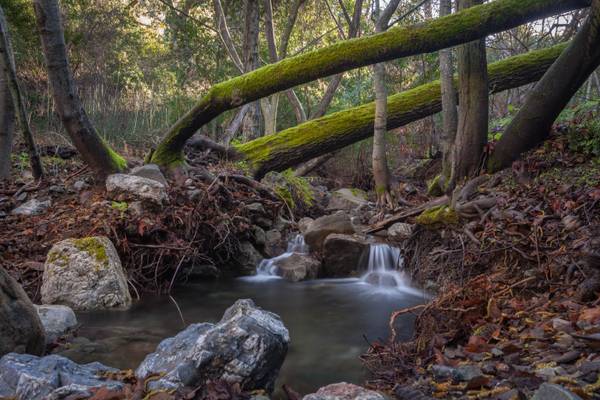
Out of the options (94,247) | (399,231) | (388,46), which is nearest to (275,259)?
(399,231)

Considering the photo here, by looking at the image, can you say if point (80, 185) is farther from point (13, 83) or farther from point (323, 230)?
point (323, 230)

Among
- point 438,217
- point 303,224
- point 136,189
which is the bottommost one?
point 303,224

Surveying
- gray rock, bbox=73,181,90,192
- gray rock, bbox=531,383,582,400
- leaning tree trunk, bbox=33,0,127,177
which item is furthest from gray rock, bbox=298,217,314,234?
gray rock, bbox=531,383,582,400

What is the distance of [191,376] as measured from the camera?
2.32 metres

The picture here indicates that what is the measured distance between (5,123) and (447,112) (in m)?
6.22

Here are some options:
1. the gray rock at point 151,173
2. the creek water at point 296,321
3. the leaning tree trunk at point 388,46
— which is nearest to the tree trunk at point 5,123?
the gray rock at point 151,173

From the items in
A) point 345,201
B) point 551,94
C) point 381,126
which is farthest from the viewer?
point 345,201

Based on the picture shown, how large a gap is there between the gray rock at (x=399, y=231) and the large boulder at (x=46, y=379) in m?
4.67

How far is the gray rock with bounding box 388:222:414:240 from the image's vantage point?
6.50 meters

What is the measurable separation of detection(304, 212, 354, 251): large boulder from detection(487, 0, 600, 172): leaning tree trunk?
2.28 m

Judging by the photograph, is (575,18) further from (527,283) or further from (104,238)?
(104,238)

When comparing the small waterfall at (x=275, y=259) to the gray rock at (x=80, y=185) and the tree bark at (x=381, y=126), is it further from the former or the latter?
the gray rock at (x=80, y=185)

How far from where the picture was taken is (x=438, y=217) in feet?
16.9

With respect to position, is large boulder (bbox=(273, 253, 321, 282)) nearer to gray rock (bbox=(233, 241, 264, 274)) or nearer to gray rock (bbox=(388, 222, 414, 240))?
gray rock (bbox=(233, 241, 264, 274))
